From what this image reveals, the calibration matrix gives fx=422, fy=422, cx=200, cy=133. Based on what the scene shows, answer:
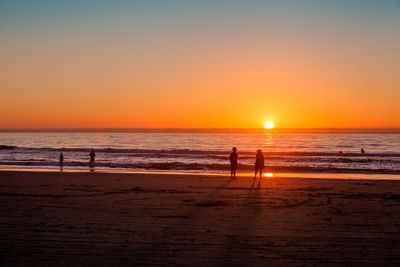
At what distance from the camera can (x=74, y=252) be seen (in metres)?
7.45

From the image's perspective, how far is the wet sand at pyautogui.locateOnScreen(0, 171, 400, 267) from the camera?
23.7 ft

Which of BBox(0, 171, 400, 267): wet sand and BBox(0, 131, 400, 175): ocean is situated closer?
BBox(0, 171, 400, 267): wet sand

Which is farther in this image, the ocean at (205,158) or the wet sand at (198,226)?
the ocean at (205,158)

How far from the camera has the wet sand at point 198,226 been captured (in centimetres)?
723

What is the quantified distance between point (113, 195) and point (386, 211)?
28.7ft

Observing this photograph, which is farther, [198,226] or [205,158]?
[205,158]

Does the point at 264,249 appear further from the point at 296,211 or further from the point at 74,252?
the point at 296,211

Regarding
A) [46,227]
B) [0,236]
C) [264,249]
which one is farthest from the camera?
[46,227]

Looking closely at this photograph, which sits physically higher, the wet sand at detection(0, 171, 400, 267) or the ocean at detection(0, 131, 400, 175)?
the wet sand at detection(0, 171, 400, 267)

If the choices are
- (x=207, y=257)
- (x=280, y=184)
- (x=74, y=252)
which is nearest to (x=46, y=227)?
(x=74, y=252)

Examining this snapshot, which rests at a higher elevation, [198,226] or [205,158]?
[198,226]

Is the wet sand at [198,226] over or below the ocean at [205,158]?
over

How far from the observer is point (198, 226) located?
9633mm

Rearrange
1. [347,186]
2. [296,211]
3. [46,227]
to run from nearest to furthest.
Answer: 1. [46,227]
2. [296,211]
3. [347,186]
